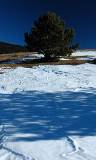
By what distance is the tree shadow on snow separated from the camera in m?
6.54

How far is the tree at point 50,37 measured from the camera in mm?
34062

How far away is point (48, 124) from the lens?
23.3 feet

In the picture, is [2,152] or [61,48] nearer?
[2,152]

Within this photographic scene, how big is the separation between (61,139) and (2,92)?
5.66 meters

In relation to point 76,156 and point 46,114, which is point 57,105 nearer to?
point 46,114

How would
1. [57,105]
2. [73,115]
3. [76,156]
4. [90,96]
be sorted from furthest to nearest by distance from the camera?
[90,96] → [57,105] → [73,115] → [76,156]

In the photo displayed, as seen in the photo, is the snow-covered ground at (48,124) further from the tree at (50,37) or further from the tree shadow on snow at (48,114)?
the tree at (50,37)

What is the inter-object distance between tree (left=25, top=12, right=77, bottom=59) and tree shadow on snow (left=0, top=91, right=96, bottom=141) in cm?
2342

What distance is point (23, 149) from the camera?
555 centimetres

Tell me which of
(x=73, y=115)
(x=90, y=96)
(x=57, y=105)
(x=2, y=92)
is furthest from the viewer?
(x=2, y=92)

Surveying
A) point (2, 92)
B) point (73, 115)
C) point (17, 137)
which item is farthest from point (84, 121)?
point (2, 92)

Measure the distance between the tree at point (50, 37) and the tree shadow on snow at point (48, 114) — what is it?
23.4 m

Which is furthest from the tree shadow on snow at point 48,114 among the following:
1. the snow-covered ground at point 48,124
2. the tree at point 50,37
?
the tree at point 50,37

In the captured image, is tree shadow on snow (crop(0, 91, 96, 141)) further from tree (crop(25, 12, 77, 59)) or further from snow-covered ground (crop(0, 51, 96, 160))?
tree (crop(25, 12, 77, 59))
